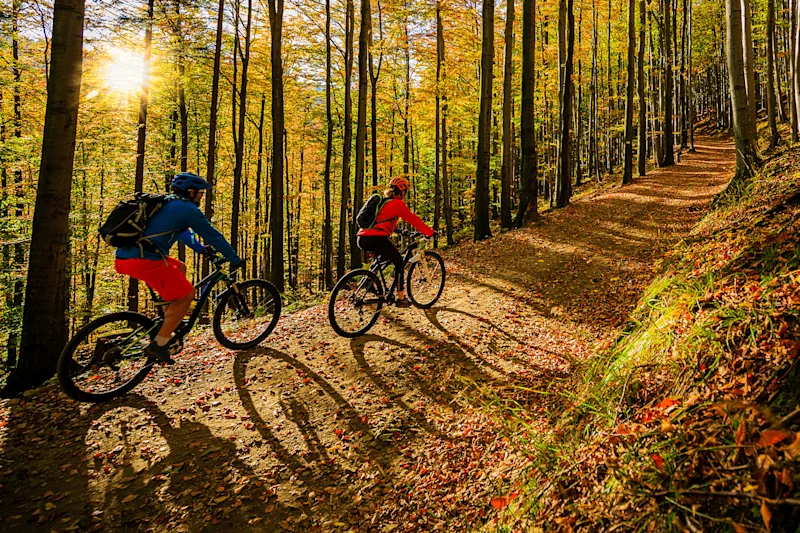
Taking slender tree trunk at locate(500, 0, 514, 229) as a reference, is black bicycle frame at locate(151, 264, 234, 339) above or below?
below

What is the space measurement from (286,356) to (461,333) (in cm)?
275

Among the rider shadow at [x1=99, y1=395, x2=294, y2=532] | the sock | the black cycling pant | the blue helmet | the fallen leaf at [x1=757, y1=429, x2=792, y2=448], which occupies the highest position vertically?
the blue helmet

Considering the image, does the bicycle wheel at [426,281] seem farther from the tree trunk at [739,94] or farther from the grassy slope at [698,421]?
the tree trunk at [739,94]

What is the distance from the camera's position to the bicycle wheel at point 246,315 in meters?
6.14

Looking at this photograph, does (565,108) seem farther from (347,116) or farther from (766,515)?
(766,515)

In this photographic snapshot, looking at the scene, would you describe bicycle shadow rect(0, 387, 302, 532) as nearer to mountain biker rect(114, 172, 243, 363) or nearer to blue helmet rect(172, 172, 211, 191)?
mountain biker rect(114, 172, 243, 363)

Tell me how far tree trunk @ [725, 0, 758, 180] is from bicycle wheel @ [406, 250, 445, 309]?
18.9 feet

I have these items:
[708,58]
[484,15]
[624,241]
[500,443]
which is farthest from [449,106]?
[708,58]

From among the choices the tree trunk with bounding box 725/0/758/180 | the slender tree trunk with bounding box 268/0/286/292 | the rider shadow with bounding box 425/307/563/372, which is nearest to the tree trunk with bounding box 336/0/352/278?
the slender tree trunk with bounding box 268/0/286/292

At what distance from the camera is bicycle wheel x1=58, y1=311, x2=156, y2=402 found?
456 cm

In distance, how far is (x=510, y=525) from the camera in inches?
92.4

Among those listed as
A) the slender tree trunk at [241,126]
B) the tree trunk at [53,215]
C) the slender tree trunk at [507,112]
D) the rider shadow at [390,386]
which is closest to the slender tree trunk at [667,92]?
the slender tree trunk at [507,112]

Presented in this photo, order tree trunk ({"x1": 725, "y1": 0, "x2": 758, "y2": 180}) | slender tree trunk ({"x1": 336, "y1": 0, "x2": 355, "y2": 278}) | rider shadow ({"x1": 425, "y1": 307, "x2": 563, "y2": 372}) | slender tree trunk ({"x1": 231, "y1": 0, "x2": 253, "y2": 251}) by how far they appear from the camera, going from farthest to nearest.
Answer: slender tree trunk ({"x1": 336, "y1": 0, "x2": 355, "y2": 278}) → slender tree trunk ({"x1": 231, "y1": 0, "x2": 253, "y2": 251}) → tree trunk ({"x1": 725, "y1": 0, "x2": 758, "y2": 180}) → rider shadow ({"x1": 425, "y1": 307, "x2": 563, "y2": 372})

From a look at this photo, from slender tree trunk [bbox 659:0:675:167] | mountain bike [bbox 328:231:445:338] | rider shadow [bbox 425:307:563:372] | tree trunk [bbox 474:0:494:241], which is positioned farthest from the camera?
slender tree trunk [bbox 659:0:675:167]
